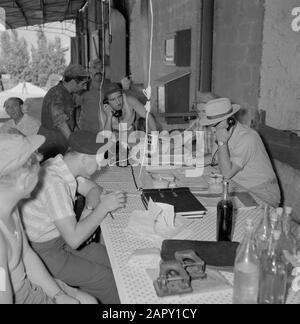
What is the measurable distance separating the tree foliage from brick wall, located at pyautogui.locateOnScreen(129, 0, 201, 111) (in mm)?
15635

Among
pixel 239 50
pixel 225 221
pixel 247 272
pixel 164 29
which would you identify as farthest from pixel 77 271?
pixel 164 29

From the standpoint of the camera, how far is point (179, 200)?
2361mm

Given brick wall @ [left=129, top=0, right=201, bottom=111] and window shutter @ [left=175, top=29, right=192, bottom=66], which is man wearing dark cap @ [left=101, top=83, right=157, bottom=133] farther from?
window shutter @ [left=175, top=29, right=192, bottom=66]

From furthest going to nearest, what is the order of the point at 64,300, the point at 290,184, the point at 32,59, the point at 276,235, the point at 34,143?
the point at 32,59 → the point at 290,184 → the point at 64,300 → the point at 34,143 → the point at 276,235

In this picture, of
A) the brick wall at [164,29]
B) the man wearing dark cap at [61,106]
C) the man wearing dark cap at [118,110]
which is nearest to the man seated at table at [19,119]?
the man wearing dark cap at [61,106]

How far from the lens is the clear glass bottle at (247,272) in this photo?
1.35m

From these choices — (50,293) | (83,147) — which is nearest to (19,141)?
(83,147)

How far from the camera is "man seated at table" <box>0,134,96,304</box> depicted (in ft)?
5.08

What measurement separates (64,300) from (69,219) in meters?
0.37

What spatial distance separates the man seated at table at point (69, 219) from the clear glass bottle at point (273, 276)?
Result: 0.88m

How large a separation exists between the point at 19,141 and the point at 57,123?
2.93 metres

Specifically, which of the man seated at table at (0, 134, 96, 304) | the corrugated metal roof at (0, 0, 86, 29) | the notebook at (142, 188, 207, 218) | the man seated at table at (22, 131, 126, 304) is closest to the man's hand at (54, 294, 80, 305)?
the man seated at table at (0, 134, 96, 304)

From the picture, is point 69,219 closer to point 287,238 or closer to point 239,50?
point 287,238
